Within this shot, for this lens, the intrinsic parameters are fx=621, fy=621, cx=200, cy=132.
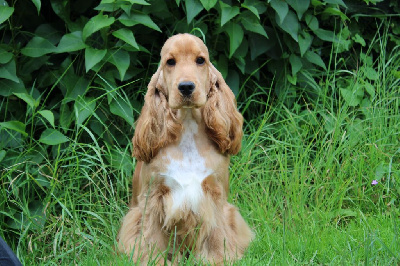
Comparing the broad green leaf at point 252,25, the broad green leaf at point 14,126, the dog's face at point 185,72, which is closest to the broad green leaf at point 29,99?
the broad green leaf at point 14,126

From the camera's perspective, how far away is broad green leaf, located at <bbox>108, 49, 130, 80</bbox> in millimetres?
3836

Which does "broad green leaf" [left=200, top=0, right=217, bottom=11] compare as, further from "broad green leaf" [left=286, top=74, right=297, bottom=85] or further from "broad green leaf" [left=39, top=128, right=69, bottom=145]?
"broad green leaf" [left=39, top=128, right=69, bottom=145]

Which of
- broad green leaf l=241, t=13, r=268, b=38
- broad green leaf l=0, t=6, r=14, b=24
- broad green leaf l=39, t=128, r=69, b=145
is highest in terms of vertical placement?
broad green leaf l=0, t=6, r=14, b=24

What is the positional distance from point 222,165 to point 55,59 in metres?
1.70

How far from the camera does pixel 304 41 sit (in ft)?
14.0

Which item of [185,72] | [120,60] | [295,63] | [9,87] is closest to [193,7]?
[120,60]

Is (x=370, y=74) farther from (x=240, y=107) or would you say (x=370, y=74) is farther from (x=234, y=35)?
(x=234, y=35)

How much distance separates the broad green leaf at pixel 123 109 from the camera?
13.0 ft

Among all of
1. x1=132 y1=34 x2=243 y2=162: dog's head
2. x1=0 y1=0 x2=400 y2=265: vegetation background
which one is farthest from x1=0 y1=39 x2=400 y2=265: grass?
x1=132 y1=34 x2=243 y2=162: dog's head

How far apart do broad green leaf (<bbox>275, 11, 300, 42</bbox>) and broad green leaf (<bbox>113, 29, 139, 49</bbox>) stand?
1.03m

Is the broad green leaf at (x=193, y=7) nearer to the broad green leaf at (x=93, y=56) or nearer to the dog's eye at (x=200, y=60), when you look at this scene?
the broad green leaf at (x=93, y=56)

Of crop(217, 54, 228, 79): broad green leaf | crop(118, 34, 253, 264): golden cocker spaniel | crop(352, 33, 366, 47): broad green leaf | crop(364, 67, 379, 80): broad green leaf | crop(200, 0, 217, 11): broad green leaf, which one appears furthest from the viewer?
crop(352, 33, 366, 47): broad green leaf

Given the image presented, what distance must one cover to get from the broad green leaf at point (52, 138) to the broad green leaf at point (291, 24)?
5.28 feet

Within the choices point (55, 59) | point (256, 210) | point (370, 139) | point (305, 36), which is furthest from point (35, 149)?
point (370, 139)
